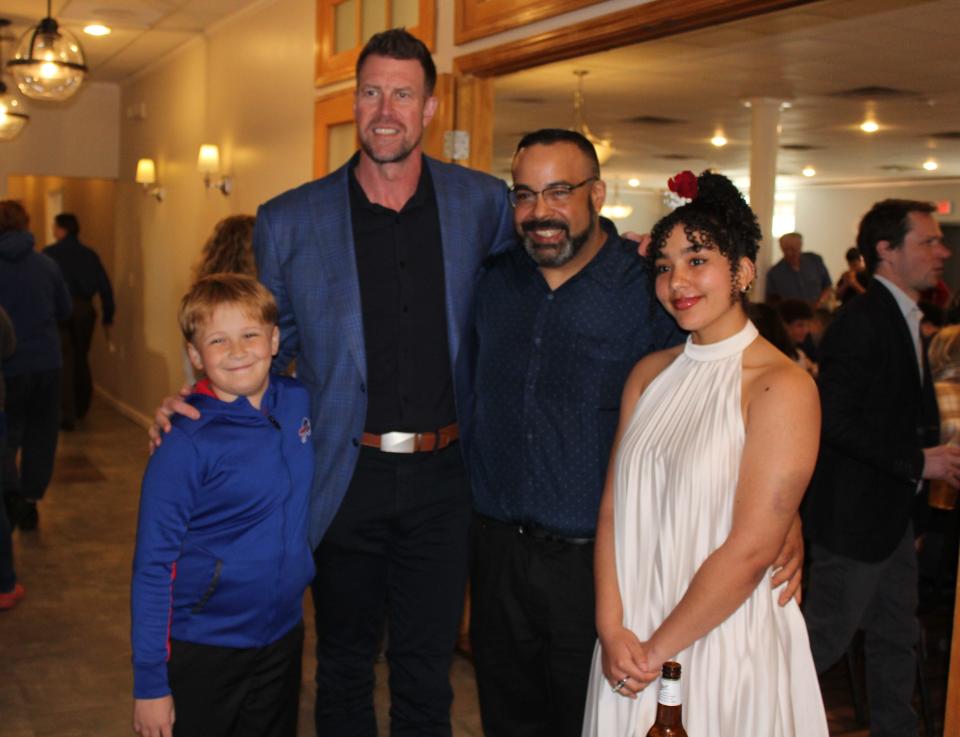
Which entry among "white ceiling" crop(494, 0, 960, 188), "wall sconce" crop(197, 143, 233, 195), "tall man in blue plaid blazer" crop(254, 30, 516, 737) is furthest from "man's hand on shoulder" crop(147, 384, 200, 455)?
"wall sconce" crop(197, 143, 233, 195)

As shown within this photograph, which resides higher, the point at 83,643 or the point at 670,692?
the point at 670,692

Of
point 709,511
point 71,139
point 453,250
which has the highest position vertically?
point 71,139

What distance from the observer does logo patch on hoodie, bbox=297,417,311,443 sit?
7.70ft

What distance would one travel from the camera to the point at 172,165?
886cm

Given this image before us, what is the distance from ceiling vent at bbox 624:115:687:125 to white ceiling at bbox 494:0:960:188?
0.32ft

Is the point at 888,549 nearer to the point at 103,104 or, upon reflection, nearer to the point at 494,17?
the point at 494,17

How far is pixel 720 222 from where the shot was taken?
2.07 meters

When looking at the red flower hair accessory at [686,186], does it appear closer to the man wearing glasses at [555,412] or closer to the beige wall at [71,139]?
the man wearing glasses at [555,412]

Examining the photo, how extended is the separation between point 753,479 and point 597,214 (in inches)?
31.2

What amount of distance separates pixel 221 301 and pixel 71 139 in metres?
9.15

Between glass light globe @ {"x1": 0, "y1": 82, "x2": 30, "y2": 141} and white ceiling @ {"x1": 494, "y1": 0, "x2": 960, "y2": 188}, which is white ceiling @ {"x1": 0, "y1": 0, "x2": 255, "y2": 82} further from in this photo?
white ceiling @ {"x1": 494, "y1": 0, "x2": 960, "y2": 188}

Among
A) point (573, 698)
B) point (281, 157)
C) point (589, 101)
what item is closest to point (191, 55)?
point (281, 157)

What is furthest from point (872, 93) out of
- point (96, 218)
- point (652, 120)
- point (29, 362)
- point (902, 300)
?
point (96, 218)

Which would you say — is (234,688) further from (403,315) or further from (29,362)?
(29,362)
